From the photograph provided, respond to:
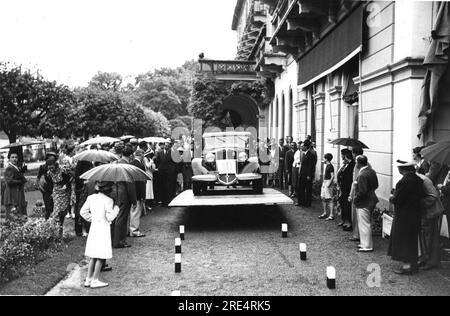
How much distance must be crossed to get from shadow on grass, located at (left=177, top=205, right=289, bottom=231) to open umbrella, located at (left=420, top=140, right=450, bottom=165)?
16.4 feet

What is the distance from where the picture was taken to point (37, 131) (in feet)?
93.1

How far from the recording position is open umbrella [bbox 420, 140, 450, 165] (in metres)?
7.02

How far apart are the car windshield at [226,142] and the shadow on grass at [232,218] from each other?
1.93 m

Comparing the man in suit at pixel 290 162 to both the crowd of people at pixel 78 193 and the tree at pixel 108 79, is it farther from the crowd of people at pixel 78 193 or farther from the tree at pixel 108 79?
the tree at pixel 108 79

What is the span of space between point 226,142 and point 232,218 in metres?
2.67

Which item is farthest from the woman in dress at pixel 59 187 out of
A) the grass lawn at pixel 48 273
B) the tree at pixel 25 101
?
the tree at pixel 25 101

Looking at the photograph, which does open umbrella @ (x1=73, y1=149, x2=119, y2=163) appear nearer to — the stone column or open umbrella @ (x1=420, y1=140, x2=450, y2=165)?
open umbrella @ (x1=420, y1=140, x2=450, y2=165)

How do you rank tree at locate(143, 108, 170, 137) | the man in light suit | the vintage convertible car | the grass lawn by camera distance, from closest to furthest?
the grass lawn → the man in light suit → the vintage convertible car → tree at locate(143, 108, 170, 137)

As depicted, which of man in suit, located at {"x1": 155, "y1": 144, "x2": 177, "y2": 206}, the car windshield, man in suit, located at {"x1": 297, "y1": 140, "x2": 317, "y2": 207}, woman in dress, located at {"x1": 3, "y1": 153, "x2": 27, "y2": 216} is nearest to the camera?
woman in dress, located at {"x1": 3, "y1": 153, "x2": 27, "y2": 216}

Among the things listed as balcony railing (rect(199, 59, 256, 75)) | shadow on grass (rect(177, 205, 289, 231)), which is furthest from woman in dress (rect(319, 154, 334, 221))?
balcony railing (rect(199, 59, 256, 75))

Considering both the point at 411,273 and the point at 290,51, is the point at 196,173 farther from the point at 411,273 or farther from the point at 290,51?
the point at 290,51

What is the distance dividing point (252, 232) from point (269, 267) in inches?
123
